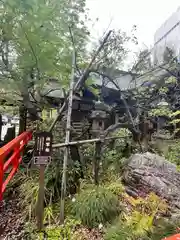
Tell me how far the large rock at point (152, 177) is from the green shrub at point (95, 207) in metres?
0.65

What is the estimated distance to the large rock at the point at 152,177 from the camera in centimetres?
426

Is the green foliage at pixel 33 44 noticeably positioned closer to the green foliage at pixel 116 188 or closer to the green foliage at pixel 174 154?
the green foliage at pixel 116 188

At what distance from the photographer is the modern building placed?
13445 millimetres

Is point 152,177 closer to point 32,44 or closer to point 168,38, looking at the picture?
point 32,44

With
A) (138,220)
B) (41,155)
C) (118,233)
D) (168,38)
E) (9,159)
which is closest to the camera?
(118,233)

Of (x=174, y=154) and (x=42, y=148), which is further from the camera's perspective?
(x=174, y=154)

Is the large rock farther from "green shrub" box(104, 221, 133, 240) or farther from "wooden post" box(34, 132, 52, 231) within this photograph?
"wooden post" box(34, 132, 52, 231)

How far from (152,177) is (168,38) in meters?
13.5

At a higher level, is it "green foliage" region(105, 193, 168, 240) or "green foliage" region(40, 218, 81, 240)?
"green foliage" region(105, 193, 168, 240)

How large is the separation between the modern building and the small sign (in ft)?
38.6

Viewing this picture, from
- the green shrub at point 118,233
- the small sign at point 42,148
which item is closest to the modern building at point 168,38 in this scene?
the small sign at point 42,148

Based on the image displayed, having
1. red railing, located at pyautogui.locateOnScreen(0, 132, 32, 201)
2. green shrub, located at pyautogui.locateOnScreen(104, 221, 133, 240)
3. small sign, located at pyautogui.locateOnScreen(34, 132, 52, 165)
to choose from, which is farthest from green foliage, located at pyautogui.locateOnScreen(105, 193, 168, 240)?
red railing, located at pyautogui.locateOnScreen(0, 132, 32, 201)

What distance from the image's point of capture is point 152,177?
4473 millimetres

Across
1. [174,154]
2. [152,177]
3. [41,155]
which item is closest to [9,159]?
[41,155]
